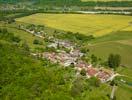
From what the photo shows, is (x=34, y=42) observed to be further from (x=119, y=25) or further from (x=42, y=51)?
(x=119, y=25)

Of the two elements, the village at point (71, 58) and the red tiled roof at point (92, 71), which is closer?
the red tiled roof at point (92, 71)

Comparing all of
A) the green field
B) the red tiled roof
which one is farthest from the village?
the green field

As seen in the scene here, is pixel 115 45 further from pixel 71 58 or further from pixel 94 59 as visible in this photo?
pixel 71 58

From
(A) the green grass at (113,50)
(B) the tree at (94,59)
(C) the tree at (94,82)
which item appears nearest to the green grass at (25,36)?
(A) the green grass at (113,50)

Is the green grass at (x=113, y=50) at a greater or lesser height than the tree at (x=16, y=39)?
lesser

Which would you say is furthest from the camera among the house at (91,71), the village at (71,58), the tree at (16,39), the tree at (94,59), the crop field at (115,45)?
the tree at (16,39)

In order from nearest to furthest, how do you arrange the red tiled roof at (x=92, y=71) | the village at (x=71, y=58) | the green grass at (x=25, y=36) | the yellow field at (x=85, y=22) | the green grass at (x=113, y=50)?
the red tiled roof at (x=92, y=71)
the village at (x=71, y=58)
the green grass at (x=113, y=50)
the green grass at (x=25, y=36)
the yellow field at (x=85, y=22)

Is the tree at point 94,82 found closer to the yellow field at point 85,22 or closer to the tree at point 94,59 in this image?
the tree at point 94,59
